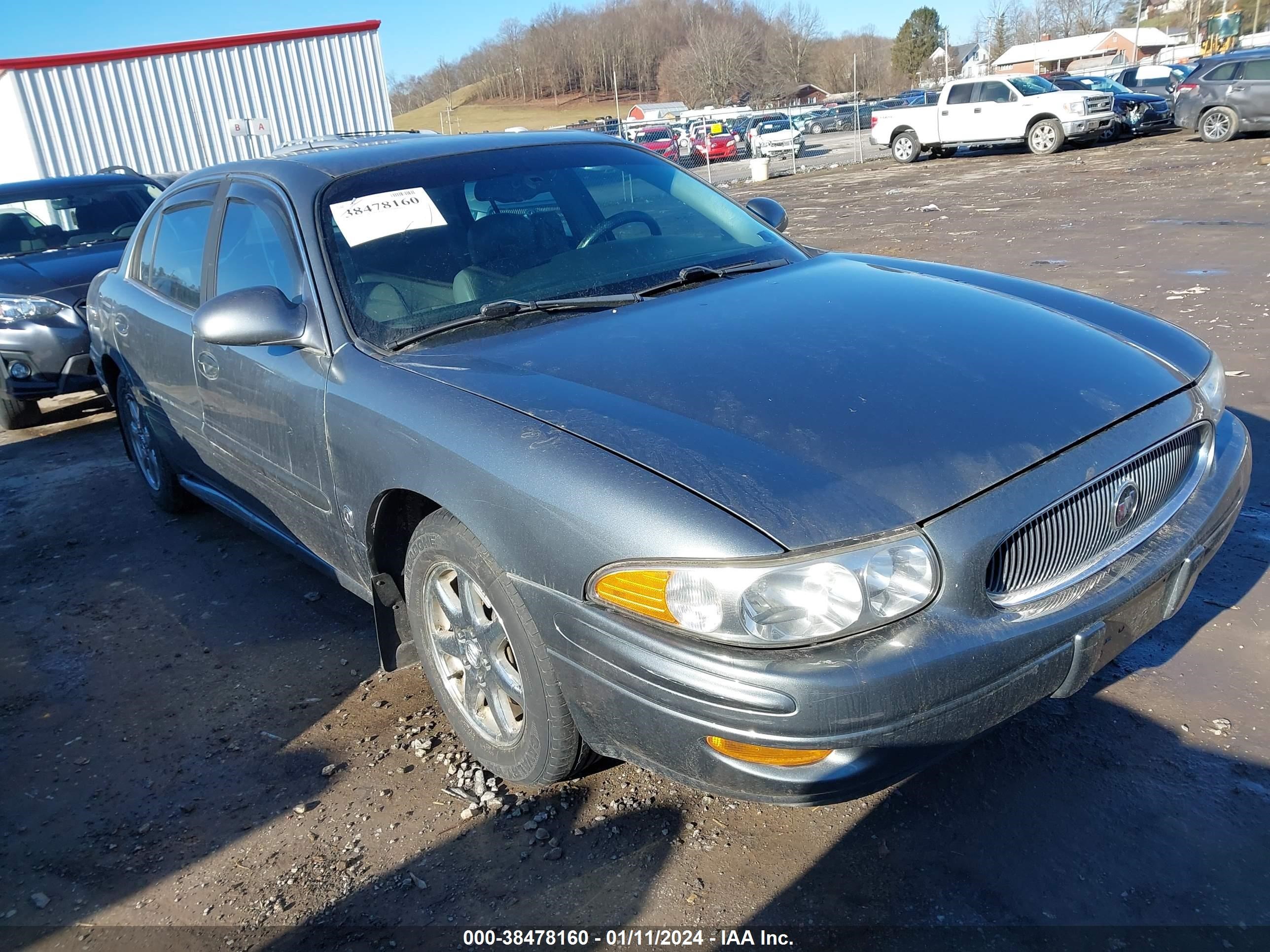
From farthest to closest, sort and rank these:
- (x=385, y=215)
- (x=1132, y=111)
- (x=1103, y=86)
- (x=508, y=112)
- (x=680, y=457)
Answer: (x=508, y=112), (x=1103, y=86), (x=1132, y=111), (x=385, y=215), (x=680, y=457)

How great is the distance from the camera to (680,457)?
2094mm

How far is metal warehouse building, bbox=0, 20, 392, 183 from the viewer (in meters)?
22.4

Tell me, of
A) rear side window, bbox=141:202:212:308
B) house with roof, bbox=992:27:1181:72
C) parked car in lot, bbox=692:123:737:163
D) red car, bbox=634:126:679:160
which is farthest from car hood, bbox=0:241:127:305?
house with roof, bbox=992:27:1181:72

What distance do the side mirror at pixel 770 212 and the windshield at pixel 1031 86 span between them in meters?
20.8

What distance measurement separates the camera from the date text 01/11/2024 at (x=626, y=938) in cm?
211

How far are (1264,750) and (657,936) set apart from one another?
162cm

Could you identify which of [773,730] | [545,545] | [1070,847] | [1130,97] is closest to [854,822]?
[1070,847]

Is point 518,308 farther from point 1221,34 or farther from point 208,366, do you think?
point 1221,34

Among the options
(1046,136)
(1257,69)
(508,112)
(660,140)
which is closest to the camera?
(1257,69)

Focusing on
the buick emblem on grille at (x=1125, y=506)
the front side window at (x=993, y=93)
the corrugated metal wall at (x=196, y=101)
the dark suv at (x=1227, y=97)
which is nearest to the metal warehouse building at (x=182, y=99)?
the corrugated metal wall at (x=196, y=101)

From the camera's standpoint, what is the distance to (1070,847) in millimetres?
2266

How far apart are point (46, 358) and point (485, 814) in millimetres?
5294

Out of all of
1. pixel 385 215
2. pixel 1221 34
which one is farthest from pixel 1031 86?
pixel 1221 34

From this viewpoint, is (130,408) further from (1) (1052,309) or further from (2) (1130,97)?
(2) (1130,97)
